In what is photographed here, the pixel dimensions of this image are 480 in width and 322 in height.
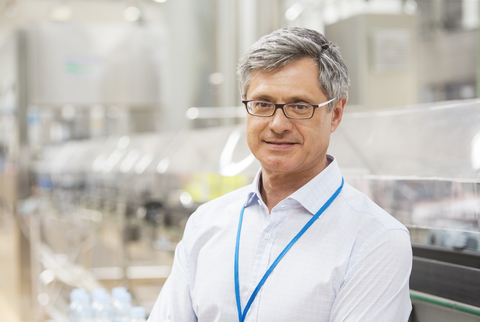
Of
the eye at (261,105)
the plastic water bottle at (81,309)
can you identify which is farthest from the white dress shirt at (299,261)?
the plastic water bottle at (81,309)

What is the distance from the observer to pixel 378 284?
3.77ft

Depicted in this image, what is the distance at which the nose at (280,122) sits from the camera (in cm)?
130

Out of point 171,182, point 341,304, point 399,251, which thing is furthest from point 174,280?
point 171,182

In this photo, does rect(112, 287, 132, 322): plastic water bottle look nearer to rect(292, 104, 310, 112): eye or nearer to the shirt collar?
the shirt collar

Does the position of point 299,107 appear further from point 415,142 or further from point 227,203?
point 415,142

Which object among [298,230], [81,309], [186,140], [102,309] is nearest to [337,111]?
[298,230]

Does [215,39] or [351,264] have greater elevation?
[215,39]

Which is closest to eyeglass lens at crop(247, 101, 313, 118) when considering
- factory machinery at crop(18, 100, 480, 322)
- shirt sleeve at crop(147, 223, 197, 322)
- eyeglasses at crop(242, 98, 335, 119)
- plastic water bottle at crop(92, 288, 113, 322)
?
eyeglasses at crop(242, 98, 335, 119)

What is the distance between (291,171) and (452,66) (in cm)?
714

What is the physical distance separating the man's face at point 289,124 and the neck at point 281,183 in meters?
0.03

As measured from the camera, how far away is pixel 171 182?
3.72 m

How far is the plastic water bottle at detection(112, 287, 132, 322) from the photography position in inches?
113

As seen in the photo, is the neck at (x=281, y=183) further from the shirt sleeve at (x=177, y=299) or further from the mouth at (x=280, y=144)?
the shirt sleeve at (x=177, y=299)

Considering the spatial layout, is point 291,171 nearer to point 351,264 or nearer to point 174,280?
point 351,264
